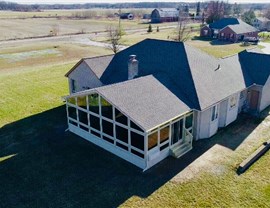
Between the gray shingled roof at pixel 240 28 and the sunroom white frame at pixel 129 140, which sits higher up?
the gray shingled roof at pixel 240 28

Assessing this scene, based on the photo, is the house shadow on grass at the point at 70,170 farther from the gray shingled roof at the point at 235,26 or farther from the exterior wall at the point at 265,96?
the gray shingled roof at the point at 235,26

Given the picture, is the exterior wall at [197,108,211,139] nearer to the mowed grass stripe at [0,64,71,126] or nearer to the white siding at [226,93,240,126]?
the white siding at [226,93,240,126]

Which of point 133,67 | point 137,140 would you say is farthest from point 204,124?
point 133,67

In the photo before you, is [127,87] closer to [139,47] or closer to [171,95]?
[171,95]

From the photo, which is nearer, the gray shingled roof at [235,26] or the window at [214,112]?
the window at [214,112]

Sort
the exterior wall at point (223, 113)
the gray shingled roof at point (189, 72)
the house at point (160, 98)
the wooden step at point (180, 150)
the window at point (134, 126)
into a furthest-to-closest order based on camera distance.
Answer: the exterior wall at point (223, 113)
the gray shingled roof at point (189, 72)
the wooden step at point (180, 150)
the house at point (160, 98)
the window at point (134, 126)

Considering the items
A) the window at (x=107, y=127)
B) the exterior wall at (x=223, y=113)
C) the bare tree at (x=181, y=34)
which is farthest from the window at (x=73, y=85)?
the bare tree at (x=181, y=34)

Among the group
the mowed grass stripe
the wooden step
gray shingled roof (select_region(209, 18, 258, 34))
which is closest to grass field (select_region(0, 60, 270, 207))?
the wooden step

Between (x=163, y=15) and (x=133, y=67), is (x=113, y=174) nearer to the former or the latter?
(x=133, y=67)
